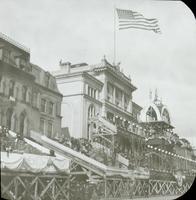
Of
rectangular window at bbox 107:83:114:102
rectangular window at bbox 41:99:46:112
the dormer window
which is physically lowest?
rectangular window at bbox 41:99:46:112

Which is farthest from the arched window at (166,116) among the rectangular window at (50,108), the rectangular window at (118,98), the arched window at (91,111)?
the rectangular window at (50,108)

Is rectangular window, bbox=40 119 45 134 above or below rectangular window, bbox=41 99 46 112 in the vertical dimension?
below

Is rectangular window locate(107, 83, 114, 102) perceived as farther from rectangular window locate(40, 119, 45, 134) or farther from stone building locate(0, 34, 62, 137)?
rectangular window locate(40, 119, 45, 134)

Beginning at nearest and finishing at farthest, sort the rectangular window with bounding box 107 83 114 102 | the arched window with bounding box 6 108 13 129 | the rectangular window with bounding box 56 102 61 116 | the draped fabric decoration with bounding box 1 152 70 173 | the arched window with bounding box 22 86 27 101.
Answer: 1. the draped fabric decoration with bounding box 1 152 70 173
2. the arched window with bounding box 6 108 13 129
3. the arched window with bounding box 22 86 27 101
4. the rectangular window with bounding box 56 102 61 116
5. the rectangular window with bounding box 107 83 114 102

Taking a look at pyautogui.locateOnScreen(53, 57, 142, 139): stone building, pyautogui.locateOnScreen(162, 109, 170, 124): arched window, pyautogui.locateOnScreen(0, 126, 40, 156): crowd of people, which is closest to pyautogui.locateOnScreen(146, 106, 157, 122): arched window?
pyautogui.locateOnScreen(53, 57, 142, 139): stone building

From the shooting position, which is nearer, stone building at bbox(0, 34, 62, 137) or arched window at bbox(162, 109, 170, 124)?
stone building at bbox(0, 34, 62, 137)

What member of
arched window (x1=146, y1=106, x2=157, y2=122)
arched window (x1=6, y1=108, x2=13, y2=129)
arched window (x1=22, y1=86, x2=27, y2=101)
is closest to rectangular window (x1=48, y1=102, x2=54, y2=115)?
arched window (x1=22, y1=86, x2=27, y2=101)

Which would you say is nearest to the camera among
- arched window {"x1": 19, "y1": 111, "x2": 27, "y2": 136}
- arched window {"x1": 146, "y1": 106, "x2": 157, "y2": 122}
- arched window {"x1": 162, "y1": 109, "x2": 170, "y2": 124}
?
arched window {"x1": 19, "y1": 111, "x2": 27, "y2": 136}
